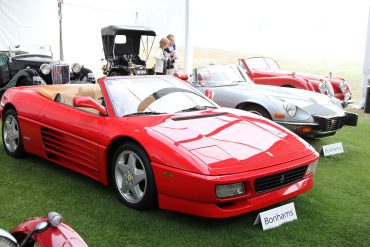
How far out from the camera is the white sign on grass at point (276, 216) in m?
3.03

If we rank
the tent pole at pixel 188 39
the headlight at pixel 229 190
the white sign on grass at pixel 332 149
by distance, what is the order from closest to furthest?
the headlight at pixel 229 190 → the white sign on grass at pixel 332 149 → the tent pole at pixel 188 39

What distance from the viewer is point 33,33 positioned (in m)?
13.5

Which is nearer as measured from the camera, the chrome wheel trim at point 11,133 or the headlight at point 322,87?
the chrome wheel trim at point 11,133

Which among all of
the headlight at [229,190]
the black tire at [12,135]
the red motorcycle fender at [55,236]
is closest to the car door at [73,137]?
the black tire at [12,135]

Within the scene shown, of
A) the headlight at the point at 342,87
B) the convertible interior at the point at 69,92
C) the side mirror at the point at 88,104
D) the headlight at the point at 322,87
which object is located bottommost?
the headlight at the point at 342,87

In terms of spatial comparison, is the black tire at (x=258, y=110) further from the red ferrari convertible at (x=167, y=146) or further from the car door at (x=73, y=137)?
the car door at (x=73, y=137)

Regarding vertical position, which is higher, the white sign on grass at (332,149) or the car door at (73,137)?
the car door at (73,137)

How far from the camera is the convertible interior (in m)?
4.12

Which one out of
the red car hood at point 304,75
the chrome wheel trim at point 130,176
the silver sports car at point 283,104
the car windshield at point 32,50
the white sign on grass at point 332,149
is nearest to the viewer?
the chrome wheel trim at point 130,176

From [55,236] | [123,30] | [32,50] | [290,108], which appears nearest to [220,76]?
[290,108]

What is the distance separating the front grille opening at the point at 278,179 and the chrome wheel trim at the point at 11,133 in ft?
9.61

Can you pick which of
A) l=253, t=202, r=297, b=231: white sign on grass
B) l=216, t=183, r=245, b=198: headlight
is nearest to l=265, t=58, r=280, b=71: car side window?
l=253, t=202, r=297, b=231: white sign on grass

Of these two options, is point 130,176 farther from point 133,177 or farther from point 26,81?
point 26,81

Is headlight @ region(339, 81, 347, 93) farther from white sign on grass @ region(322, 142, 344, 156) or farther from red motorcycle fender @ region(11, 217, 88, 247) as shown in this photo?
red motorcycle fender @ region(11, 217, 88, 247)
